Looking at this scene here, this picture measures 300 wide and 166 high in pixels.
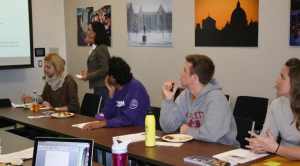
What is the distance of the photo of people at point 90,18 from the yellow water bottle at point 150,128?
3.87m

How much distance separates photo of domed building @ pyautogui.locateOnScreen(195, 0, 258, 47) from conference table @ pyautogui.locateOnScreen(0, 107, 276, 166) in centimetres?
199

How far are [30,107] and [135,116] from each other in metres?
1.68

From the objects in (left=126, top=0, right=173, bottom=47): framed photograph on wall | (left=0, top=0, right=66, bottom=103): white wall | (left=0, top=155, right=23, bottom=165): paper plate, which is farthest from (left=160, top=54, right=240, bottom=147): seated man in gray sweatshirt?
(left=0, top=0, right=66, bottom=103): white wall

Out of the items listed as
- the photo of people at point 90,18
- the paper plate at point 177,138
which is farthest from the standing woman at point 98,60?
the paper plate at point 177,138

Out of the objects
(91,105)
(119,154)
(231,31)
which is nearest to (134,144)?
(119,154)

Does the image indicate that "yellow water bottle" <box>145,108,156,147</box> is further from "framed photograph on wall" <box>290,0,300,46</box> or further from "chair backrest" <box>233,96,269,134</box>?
"framed photograph on wall" <box>290,0,300,46</box>

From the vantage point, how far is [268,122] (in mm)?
2688

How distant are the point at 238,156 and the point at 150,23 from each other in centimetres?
366

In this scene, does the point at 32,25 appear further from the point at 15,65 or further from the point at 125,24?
the point at 125,24

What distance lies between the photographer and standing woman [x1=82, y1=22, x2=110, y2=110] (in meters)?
5.25

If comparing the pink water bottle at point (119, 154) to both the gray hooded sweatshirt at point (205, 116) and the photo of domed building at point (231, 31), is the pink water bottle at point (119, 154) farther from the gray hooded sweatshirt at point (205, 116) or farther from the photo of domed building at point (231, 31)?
the photo of domed building at point (231, 31)

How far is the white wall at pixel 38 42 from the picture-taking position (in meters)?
6.60

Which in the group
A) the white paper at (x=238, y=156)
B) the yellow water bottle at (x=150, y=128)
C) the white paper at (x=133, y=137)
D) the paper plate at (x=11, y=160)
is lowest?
the paper plate at (x=11, y=160)

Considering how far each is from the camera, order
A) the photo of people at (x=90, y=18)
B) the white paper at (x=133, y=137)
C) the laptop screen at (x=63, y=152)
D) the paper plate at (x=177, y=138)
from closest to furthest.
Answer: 1. the laptop screen at (x=63, y=152)
2. the paper plate at (x=177, y=138)
3. the white paper at (x=133, y=137)
4. the photo of people at (x=90, y=18)
